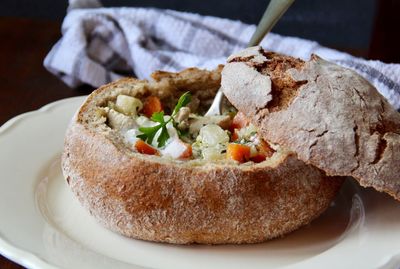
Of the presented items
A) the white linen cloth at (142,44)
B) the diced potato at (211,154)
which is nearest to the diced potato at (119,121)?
the diced potato at (211,154)

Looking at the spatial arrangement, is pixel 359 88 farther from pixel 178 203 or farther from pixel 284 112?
pixel 178 203

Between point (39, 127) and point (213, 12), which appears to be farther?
point (213, 12)

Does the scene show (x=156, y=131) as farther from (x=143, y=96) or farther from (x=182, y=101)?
(x=143, y=96)

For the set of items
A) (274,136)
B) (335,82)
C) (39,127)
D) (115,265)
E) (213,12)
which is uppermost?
(335,82)

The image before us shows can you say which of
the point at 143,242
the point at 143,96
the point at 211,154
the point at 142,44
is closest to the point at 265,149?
the point at 211,154

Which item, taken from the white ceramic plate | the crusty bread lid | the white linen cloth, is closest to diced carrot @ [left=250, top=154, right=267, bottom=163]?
the crusty bread lid

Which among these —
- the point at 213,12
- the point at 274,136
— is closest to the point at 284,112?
the point at 274,136
